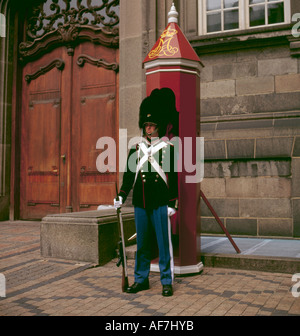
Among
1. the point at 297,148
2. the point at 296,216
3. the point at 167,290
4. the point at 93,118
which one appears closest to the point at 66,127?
the point at 93,118

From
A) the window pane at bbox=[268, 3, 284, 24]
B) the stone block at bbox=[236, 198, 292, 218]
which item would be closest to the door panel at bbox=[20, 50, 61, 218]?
the stone block at bbox=[236, 198, 292, 218]

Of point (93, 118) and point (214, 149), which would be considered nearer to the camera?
point (214, 149)

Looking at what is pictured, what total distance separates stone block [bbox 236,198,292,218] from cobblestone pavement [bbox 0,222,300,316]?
6.80 ft

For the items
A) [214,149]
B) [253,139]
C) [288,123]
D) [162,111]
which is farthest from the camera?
[214,149]

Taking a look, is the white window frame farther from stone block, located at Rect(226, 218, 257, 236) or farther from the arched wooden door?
stone block, located at Rect(226, 218, 257, 236)

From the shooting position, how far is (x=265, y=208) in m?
6.95

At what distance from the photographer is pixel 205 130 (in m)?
7.41

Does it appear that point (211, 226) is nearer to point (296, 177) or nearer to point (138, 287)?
point (296, 177)

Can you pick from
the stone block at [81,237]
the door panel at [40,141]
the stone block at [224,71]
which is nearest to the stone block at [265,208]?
the stone block at [224,71]

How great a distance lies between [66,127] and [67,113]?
1.00ft

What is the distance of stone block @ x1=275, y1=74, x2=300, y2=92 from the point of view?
22.9 feet

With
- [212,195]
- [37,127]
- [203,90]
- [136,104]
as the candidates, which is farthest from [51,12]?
[212,195]

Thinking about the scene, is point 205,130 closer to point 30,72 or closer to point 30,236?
point 30,236

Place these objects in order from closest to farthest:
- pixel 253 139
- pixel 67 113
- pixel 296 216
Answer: pixel 296 216, pixel 253 139, pixel 67 113
